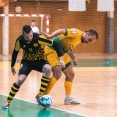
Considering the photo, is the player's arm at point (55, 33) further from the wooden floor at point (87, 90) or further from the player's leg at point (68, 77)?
the wooden floor at point (87, 90)

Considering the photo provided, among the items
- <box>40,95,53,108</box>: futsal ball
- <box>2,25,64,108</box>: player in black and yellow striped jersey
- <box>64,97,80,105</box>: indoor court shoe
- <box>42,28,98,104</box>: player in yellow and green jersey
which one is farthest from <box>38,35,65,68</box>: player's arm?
<box>64,97,80,105</box>: indoor court shoe

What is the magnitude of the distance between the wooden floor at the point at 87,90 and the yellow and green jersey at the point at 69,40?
1.19 metres

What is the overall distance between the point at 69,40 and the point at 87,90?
8.89 ft

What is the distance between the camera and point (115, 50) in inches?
1086

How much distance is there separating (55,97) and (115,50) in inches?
694

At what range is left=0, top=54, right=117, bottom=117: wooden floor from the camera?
29.2 ft

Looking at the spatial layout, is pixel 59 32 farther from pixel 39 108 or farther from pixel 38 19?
pixel 38 19

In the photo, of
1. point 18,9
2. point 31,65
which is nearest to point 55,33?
point 31,65

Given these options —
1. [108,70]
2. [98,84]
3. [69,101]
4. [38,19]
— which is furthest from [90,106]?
[38,19]

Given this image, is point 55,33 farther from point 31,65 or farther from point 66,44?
point 31,65

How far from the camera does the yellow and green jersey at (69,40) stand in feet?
29.9

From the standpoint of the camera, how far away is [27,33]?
337 inches

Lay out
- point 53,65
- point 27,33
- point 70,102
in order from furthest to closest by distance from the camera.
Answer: point 70,102 < point 53,65 < point 27,33

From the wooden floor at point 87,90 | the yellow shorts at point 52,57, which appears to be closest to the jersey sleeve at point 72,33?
the yellow shorts at point 52,57
